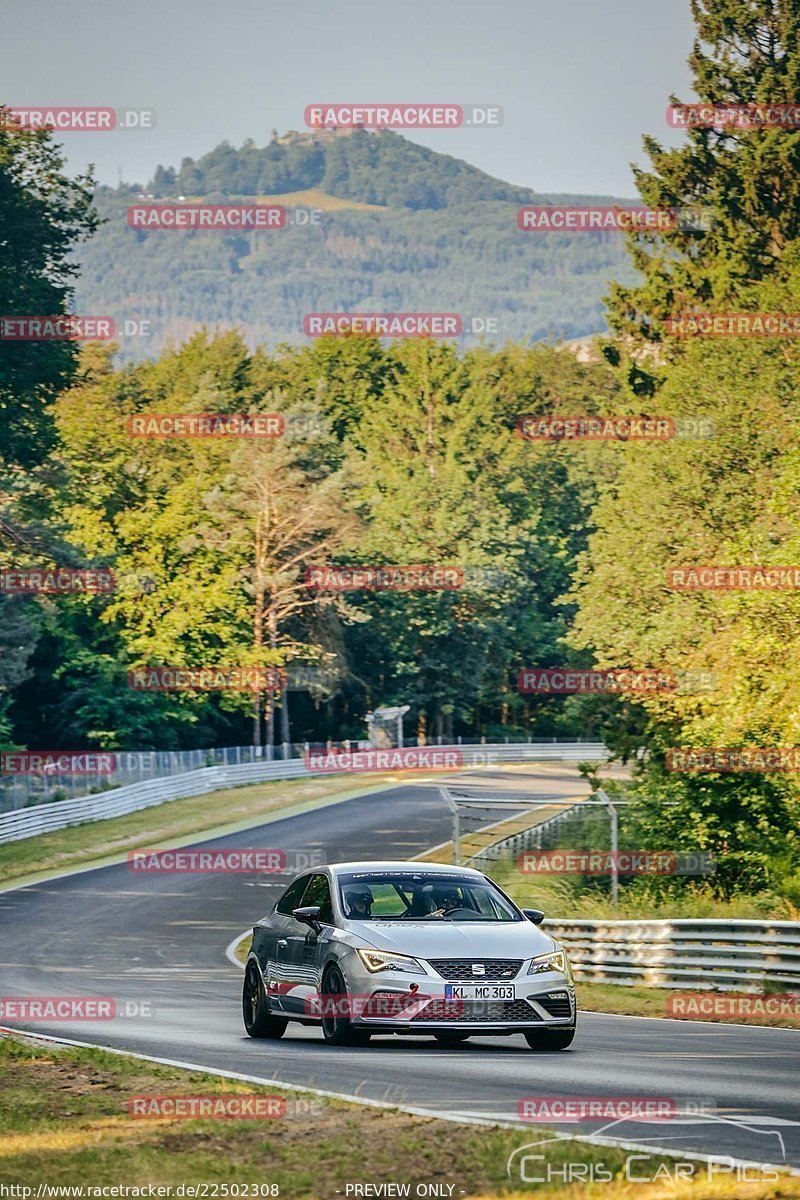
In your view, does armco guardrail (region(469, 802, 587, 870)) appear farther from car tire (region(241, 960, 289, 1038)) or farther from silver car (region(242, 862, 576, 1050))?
silver car (region(242, 862, 576, 1050))

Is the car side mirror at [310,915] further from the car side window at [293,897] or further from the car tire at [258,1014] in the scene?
the car tire at [258,1014]

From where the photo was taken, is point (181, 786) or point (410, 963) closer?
point (410, 963)

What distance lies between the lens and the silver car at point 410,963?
1399 cm

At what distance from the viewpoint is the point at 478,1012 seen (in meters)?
14.0

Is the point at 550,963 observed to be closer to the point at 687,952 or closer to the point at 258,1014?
the point at 258,1014

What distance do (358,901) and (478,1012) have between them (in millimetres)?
1773

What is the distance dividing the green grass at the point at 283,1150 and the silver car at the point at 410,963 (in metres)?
2.43

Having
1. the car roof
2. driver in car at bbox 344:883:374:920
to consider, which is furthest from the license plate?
the car roof

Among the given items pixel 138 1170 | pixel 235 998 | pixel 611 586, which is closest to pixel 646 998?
pixel 235 998

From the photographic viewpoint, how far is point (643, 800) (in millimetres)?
33312

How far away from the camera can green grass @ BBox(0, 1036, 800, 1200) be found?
8.55 m

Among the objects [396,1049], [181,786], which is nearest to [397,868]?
[396,1049]

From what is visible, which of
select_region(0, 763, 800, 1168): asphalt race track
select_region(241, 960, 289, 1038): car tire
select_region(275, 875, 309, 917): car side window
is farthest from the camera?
select_region(275, 875, 309, 917): car side window

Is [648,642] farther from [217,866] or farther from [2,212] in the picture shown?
[2,212]
